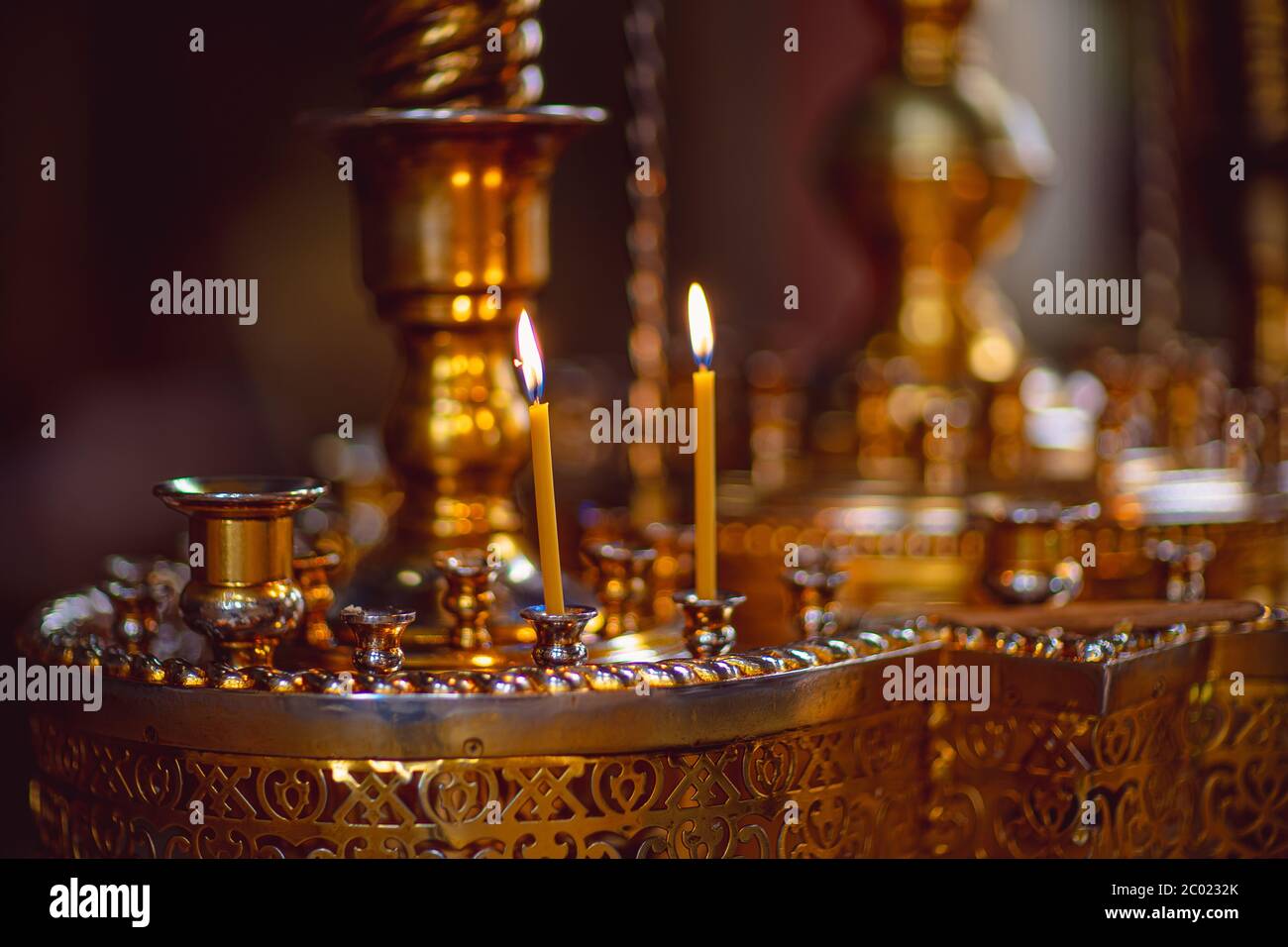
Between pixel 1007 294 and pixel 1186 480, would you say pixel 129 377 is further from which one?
pixel 1007 294

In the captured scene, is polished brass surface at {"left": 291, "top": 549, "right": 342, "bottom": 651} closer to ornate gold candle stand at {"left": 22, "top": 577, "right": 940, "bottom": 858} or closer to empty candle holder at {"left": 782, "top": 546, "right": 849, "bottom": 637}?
ornate gold candle stand at {"left": 22, "top": 577, "right": 940, "bottom": 858}

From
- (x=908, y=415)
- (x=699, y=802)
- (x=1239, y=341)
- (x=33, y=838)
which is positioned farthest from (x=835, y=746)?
(x=1239, y=341)

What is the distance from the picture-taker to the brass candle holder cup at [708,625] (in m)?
0.87

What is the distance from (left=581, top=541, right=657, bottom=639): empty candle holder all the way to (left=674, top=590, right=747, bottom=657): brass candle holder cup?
0.10 metres

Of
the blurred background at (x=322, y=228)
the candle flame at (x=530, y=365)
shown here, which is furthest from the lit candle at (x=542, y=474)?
the blurred background at (x=322, y=228)

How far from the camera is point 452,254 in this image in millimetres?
942

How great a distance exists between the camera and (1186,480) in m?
1.60

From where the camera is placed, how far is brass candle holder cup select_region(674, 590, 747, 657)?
2.87 feet

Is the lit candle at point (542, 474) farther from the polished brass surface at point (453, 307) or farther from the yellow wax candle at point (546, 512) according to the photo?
the polished brass surface at point (453, 307)

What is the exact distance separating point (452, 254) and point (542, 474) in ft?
0.61

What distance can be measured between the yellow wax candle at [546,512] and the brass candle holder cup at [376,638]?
69 mm

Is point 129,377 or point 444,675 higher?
point 129,377

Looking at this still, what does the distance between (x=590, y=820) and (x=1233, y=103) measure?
1942 mm

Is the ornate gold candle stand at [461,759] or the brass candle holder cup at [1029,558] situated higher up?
the brass candle holder cup at [1029,558]
